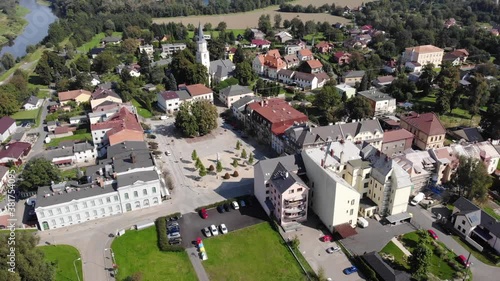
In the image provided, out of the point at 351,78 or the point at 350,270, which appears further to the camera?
the point at 351,78

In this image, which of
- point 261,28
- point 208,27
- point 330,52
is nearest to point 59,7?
point 208,27

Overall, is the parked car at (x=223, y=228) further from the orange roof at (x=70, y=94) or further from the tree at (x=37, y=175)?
the orange roof at (x=70, y=94)

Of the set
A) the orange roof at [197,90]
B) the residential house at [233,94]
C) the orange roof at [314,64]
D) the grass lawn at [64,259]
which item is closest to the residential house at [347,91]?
the orange roof at [314,64]

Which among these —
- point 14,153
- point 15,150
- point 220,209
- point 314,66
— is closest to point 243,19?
point 314,66

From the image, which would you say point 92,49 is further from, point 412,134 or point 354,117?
point 412,134

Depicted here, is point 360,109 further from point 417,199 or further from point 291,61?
point 291,61

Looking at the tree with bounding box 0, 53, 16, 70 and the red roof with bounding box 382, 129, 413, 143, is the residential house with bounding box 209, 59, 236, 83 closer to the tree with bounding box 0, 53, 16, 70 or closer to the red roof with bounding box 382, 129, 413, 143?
the red roof with bounding box 382, 129, 413, 143
